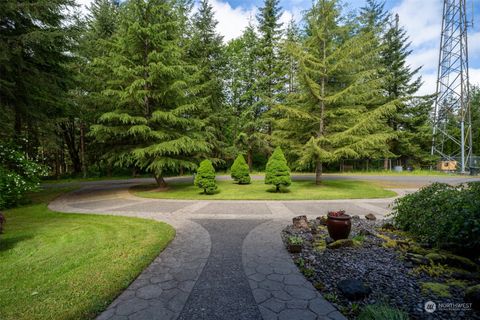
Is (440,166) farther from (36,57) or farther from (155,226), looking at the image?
(36,57)

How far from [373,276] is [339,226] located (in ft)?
3.99

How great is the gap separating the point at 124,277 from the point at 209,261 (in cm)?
131

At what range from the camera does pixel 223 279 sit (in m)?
3.24

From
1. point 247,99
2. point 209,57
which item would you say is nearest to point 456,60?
point 247,99

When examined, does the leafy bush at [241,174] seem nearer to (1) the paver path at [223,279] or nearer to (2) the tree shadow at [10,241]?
(1) the paver path at [223,279]

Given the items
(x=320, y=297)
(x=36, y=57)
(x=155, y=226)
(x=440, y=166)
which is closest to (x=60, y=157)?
(x=36, y=57)

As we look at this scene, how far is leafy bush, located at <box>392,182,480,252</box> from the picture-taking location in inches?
129

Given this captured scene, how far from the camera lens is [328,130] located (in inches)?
505

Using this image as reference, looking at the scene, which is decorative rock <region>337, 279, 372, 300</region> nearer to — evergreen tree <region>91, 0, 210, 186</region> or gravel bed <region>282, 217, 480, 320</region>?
gravel bed <region>282, 217, 480, 320</region>

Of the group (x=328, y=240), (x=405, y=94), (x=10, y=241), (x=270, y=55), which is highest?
(x=270, y=55)

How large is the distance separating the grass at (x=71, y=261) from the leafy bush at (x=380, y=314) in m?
2.95

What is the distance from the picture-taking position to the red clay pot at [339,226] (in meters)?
4.39

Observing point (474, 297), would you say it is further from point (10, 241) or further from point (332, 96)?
point (332, 96)

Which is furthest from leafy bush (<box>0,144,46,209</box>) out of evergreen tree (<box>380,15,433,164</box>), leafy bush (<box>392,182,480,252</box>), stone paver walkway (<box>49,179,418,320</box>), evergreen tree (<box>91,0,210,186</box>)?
evergreen tree (<box>380,15,433,164</box>)
